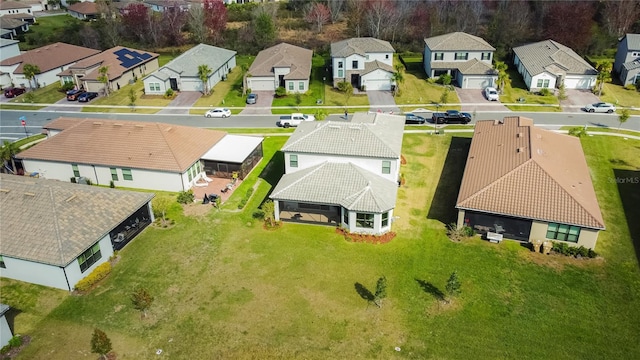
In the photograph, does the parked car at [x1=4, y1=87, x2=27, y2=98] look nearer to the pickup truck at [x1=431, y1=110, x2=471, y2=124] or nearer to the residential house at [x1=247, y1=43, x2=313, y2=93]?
the residential house at [x1=247, y1=43, x2=313, y2=93]

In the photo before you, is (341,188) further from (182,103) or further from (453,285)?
(182,103)

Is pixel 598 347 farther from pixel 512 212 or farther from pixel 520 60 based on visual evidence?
pixel 520 60

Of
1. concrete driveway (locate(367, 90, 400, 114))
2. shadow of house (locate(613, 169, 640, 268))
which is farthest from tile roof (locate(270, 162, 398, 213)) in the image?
concrete driveway (locate(367, 90, 400, 114))

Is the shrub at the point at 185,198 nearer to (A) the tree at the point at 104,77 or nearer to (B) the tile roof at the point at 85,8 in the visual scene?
(A) the tree at the point at 104,77

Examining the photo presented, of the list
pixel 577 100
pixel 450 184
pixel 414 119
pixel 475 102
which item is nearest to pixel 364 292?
pixel 450 184

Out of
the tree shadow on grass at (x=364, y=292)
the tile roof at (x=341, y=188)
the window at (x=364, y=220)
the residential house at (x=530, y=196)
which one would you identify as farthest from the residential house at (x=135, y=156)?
the residential house at (x=530, y=196)

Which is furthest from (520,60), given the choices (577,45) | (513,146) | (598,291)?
(598,291)

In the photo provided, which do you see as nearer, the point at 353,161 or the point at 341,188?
the point at 341,188
